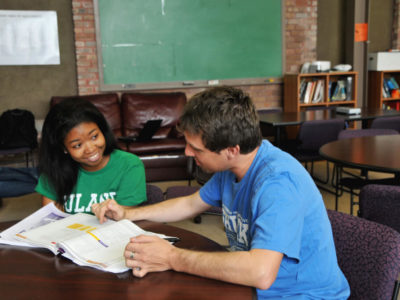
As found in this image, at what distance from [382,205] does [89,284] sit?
1358 mm

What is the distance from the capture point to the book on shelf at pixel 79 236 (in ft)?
3.63

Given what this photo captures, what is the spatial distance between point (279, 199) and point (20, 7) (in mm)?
5387

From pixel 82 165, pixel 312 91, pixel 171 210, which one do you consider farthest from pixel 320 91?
pixel 171 210

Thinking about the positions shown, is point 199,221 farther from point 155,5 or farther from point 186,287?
point 155,5

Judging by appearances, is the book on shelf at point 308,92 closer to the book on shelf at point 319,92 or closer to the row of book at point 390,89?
the book on shelf at point 319,92

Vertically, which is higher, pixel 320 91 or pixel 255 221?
pixel 320 91

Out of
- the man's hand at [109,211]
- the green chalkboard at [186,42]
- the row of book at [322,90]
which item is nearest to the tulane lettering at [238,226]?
the man's hand at [109,211]

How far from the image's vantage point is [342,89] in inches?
242

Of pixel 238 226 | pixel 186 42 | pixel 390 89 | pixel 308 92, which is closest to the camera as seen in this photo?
pixel 238 226

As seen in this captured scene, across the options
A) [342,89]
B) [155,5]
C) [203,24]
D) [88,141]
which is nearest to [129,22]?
[155,5]

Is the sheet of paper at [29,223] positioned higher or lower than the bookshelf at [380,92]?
lower

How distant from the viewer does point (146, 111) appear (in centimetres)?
534

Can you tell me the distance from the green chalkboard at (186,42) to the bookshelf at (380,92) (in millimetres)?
1564

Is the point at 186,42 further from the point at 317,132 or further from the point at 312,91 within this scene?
the point at 317,132
